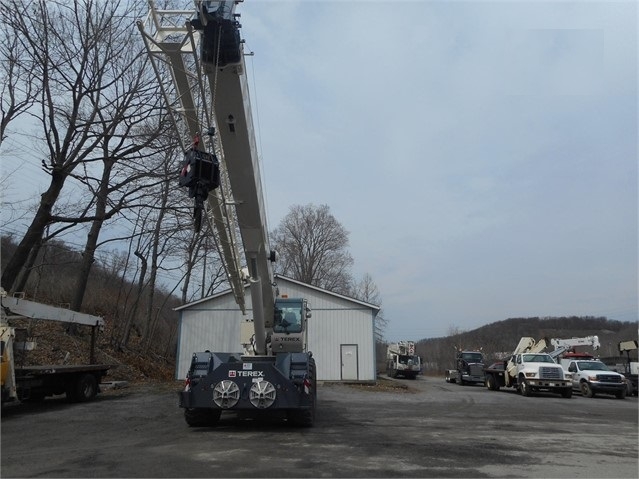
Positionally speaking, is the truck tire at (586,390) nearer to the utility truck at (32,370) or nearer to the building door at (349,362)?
the building door at (349,362)

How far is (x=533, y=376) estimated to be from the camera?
24.9m

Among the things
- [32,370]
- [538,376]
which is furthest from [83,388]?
[538,376]

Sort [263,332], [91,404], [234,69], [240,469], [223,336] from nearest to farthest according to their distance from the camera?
[240,469]
[234,69]
[263,332]
[91,404]
[223,336]

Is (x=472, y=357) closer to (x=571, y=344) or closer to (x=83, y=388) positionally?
(x=571, y=344)

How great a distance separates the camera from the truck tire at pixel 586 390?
2617 centimetres

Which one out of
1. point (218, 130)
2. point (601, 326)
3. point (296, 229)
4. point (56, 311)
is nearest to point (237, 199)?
point (218, 130)

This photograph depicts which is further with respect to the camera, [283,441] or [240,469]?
[283,441]

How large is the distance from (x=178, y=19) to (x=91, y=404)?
1275 cm

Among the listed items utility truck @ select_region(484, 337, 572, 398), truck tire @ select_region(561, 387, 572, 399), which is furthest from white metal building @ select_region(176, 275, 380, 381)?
truck tire @ select_region(561, 387, 572, 399)

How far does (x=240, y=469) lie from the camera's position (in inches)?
288

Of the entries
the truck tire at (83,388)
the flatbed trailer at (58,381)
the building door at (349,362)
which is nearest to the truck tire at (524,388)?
the building door at (349,362)

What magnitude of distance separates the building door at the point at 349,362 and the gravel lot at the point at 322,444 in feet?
45.8

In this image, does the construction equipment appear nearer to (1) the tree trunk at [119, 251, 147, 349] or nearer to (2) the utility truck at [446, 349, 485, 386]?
(2) the utility truck at [446, 349, 485, 386]

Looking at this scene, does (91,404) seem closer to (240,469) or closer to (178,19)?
(240,469)
